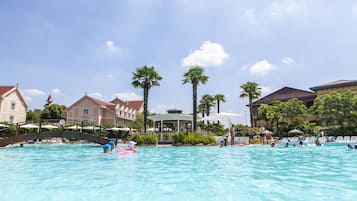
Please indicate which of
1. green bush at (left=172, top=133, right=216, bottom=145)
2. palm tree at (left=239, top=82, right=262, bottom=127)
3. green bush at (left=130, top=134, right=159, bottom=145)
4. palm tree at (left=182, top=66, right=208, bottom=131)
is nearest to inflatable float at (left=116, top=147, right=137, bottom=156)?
green bush at (left=130, top=134, right=159, bottom=145)

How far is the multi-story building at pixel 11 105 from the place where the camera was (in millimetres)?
37094

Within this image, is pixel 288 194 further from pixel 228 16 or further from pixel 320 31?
pixel 320 31

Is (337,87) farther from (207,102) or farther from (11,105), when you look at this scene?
(11,105)

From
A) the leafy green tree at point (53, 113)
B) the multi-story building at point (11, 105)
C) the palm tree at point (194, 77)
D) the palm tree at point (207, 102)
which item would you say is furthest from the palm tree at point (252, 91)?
the leafy green tree at point (53, 113)

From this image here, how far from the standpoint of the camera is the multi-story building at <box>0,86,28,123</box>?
122ft

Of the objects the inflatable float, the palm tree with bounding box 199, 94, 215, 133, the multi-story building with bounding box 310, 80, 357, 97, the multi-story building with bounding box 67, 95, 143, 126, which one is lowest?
the inflatable float

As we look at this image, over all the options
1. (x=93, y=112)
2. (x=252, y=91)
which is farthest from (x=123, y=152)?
(x=93, y=112)

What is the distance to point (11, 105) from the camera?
39125 mm

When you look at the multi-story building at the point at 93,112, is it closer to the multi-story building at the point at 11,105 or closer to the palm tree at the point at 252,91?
the multi-story building at the point at 11,105

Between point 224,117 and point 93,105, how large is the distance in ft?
95.2

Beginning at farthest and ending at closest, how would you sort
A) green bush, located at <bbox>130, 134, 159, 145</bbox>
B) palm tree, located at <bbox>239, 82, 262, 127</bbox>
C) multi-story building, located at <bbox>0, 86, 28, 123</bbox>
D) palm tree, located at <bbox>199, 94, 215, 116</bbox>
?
palm tree, located at <bbox>199, 94, 215, 116</bbox> < palm tree, located at <bbox>239, 82, 262, 127</bbox> < multi-story building, located at <bbox>0, 86, 28, 123</bbox> < green bush, located at <bbox>130, 134, 159, 145</bbox>

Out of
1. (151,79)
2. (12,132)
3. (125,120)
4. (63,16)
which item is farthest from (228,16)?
(125,120)

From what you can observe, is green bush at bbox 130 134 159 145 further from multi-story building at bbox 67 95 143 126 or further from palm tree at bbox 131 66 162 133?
multi-story building at bbox 67 95 143 126

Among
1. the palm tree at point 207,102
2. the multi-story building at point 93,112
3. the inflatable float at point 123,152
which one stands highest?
the palm tree at point 207,102
